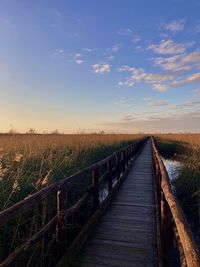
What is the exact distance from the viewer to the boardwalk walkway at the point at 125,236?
13.5ft

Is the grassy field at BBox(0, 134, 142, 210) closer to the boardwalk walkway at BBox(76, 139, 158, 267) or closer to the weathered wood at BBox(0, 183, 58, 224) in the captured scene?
the weathered wood at BBox(0, 183, 58, 224)

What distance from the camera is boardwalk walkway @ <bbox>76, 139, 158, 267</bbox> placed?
13.5 feet

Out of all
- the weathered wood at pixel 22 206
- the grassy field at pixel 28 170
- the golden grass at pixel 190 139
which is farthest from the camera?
the golden grass at pixel 190 139

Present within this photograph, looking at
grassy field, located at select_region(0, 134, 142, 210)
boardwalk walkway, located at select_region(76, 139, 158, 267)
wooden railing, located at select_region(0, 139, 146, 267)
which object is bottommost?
boardwalk walkway, located at select_region(76, 139, 158, 267)

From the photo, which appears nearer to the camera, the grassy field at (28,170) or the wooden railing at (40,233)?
the wooden railing at (40,233)

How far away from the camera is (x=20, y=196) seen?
513 centimetres

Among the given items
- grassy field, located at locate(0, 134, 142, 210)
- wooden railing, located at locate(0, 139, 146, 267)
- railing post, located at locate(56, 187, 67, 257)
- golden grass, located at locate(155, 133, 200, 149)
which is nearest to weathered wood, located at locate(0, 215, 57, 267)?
wooden railing, located at locate(0, 139, 146, 267)

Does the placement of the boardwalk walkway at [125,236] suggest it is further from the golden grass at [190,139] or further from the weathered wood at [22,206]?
the golden grass at [190,139]

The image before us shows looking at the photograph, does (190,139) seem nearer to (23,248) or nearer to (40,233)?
(40,233)

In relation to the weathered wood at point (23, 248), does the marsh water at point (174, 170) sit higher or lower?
lower

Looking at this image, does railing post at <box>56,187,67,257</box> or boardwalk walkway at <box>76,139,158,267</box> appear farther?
boardwalk walkway at <box>76,139,158,267</box>

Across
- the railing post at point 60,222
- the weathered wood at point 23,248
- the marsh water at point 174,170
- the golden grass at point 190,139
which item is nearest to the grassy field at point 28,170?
the railing post at point 60,222

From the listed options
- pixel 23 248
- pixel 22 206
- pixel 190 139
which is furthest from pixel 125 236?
pixel 190 139

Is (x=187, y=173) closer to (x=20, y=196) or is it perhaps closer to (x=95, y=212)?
(x=95, y=212)
